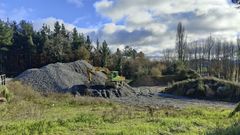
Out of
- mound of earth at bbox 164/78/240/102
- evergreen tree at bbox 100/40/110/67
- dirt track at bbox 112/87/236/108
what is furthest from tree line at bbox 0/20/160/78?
dirt track at bbox 112/87/236/108

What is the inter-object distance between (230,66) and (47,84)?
30780mm

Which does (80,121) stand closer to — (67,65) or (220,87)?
(220,87)

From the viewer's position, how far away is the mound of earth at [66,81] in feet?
95.0

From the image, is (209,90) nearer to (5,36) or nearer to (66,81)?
(66,81)

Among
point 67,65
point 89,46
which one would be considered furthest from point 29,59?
point 67,65

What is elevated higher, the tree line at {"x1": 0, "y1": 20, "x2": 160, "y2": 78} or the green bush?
the tree line at {"x1": 0, "y1": 20, "x2": 160, "y2": 78}

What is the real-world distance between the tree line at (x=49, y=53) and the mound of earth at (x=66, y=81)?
20.9 m

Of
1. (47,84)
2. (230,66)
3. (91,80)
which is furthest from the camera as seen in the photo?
(230,66)

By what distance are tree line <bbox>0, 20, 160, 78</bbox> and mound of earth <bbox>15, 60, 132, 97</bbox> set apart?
20.9m

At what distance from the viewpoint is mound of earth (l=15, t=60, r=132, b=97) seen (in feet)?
95.0

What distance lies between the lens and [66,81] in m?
32.3

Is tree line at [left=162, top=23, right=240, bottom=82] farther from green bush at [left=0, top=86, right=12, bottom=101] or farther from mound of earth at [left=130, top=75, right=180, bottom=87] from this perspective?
green bush at [left=0, top=86, right=12, bottom=101]

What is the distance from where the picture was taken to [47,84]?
99.9 ft

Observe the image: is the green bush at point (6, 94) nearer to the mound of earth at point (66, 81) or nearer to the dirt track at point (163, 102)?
the dirt track at point (163, 102)
